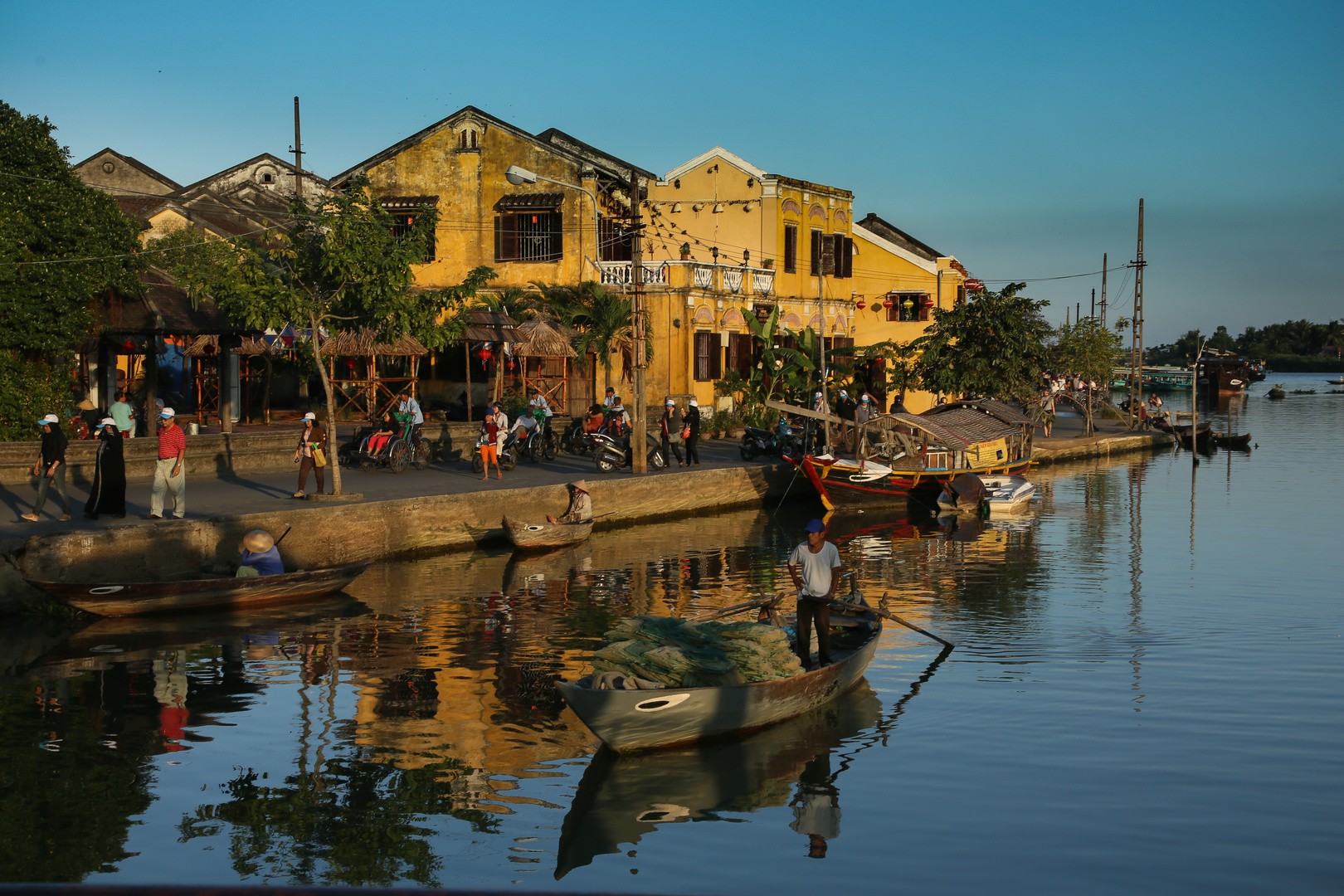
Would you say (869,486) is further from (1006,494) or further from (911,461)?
(1006,494)

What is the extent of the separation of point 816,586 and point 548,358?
23601 millimetres

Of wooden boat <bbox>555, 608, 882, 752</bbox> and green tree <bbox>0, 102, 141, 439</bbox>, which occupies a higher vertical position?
green tree <bbox>0, 102, 141, 439</bbox>

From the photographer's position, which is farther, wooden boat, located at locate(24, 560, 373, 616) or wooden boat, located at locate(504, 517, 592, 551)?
wooden boat, located at locate(504, 517, 592, 551)

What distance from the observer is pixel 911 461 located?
2869 cm

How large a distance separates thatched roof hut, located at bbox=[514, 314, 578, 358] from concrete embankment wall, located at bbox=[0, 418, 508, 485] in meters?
4.48

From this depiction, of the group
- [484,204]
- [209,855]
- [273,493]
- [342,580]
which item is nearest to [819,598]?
[209,855]

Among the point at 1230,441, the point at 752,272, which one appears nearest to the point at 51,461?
the point at 752,272

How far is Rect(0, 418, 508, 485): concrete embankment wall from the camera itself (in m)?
20.7

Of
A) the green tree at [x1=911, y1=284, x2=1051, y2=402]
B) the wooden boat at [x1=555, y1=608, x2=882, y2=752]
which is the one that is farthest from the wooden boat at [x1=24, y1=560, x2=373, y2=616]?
the green tree at [x1=911, y1=284, x2=1051, y2=402]

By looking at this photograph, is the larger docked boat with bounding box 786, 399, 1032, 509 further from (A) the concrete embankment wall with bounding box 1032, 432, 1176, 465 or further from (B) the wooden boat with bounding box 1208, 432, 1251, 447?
(B) the wooden boat with bounding box 1208, 432, 1251, 447

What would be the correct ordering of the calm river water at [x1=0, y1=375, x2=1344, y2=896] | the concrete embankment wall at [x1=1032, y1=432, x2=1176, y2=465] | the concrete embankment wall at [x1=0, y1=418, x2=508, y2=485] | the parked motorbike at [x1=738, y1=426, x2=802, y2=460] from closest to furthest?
the calm river water at [x1=0, y1=375, x2=1344, y2=896] → the concrete embankment wall at [x1=0, y1=418, x2=508, y2=485] → the parked motorbike at [x1=738, y1=426, x2=802, y2=460] → the concrete embankment wall at [x1=1032, y1=432, x2=1176, y2=465]

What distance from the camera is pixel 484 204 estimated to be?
3741 cm

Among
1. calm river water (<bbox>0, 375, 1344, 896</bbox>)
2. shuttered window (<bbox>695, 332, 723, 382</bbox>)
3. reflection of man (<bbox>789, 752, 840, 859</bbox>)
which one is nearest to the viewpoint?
calm river water (<bbox>0, 375, 1344, 896</bbox>)

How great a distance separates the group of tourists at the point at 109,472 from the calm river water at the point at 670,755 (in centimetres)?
255
